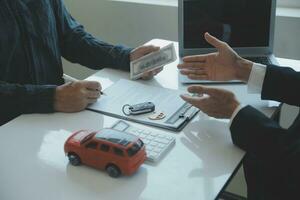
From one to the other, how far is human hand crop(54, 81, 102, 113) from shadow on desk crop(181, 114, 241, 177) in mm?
343

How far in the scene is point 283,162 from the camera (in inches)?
40.1

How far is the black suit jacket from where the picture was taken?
101 centimetres

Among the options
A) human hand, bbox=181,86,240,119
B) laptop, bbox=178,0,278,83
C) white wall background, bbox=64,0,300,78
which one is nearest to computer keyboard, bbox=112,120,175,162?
human hand, bbox=181,86,240,119

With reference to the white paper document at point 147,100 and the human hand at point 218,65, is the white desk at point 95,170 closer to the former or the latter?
the white paper document at point 147,100

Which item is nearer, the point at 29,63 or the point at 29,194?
the point at 29,194

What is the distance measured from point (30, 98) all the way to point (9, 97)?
75mm

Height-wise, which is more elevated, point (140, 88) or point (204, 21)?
point (204, 21)

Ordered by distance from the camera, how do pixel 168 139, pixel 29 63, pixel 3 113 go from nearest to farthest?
pixel 168 139, pixel 3 113, pixel 29 63

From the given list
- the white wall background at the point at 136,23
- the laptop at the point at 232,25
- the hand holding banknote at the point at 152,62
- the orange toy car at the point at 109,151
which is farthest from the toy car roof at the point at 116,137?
the white wall background at the point at 136,23

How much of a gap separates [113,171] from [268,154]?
392mm

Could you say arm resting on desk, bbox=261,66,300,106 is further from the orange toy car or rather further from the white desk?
the orange toy car

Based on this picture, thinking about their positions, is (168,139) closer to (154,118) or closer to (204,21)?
(154,118)

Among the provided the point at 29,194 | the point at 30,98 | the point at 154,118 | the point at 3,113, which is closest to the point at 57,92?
the point at 30,98

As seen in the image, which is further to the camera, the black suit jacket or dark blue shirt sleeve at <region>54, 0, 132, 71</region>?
dark blue shirt sleeve at <region>54, 0, 132, 71</region>
